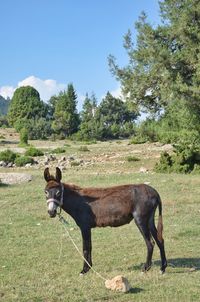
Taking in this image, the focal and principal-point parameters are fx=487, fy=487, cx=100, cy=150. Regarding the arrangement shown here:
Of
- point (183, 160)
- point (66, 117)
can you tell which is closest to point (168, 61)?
point (183, 160)

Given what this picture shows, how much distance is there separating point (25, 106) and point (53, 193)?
→ 85.3 m

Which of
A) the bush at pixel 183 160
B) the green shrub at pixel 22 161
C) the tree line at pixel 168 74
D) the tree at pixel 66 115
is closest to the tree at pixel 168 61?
the tree line at pixel 168 74

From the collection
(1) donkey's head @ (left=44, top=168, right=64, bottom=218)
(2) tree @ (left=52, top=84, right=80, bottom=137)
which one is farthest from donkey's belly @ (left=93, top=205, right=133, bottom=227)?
(2) tree @ (left=52, top=84, right=80, bottom=137)

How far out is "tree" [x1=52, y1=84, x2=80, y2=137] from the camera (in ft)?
272

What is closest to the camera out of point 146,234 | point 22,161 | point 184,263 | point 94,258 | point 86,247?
point 146,234

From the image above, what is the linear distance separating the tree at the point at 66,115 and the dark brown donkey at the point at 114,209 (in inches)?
2882

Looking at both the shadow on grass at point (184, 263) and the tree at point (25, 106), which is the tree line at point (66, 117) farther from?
the shadow on grass at point (184, 263)

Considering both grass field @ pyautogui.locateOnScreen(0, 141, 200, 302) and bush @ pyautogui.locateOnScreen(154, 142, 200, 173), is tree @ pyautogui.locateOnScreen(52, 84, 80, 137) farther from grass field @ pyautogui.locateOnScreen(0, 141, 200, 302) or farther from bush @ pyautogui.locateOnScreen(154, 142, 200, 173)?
grass field @ pyautogui.locateOnScreen(0, 141, 200, 302)

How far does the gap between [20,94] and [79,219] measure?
88.1 m

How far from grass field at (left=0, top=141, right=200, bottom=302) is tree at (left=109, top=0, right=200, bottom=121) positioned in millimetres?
6151

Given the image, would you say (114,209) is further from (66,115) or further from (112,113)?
(112,113)

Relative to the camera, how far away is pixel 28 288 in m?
7.59

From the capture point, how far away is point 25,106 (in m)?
91.8

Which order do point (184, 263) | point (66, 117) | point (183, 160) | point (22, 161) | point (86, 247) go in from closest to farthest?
1. point (86, 247)
2. point (184, 263)
3. point (183, 160)
4. point (22, 161)
5. point (66, 117)
